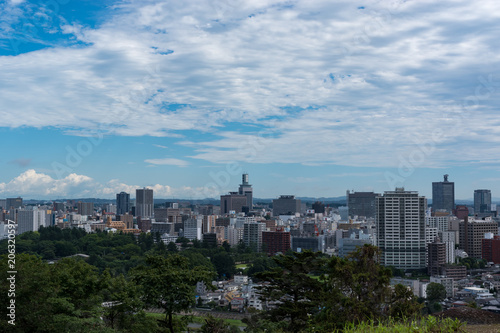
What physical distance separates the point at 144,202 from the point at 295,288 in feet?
209

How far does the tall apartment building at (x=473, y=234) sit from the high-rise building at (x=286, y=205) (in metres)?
41.6

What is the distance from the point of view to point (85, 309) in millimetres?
5836

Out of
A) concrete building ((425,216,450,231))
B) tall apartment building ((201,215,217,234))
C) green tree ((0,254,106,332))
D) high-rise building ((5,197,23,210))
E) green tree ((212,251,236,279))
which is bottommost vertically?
green tree ((212,251,236,279))

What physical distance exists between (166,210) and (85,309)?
60188mm

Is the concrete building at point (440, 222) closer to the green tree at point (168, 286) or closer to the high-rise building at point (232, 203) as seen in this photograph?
the high-rise building at point (232, 203)

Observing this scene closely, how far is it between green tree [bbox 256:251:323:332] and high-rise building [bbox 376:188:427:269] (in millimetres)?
21509

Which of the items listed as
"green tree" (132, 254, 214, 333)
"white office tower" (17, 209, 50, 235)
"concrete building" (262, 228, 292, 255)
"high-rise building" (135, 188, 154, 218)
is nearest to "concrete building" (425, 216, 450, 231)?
"concrete building" (262, 228, 292, 255)

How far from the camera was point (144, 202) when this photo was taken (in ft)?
225

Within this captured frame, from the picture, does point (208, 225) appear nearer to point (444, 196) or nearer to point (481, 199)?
point (444, 196)

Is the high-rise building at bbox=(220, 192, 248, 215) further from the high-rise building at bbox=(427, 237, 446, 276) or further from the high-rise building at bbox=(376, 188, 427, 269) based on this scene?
the high-rise building at bbox=(427, 237, 446, 276)

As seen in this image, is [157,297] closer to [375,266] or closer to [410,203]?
[375,266]

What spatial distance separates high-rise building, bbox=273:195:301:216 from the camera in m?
76.2

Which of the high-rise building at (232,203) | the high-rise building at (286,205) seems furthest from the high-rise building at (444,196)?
the high-rise building at (232,203)

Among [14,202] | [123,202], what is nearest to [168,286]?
[14,202]
